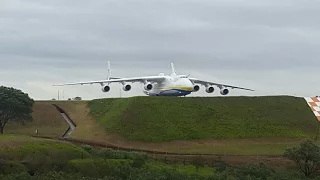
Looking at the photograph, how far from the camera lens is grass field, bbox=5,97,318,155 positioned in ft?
172

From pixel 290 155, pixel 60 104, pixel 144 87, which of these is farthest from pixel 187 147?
pixel 60 104

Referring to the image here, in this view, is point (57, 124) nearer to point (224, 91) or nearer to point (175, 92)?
point (175, 92)

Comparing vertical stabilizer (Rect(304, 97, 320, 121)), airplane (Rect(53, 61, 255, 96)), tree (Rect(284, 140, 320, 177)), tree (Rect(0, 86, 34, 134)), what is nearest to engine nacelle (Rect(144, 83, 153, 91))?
airplane (Rect(53, 61, 255, 96))

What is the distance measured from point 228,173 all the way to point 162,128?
65.2 ft

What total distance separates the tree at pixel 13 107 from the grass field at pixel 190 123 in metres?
1.41

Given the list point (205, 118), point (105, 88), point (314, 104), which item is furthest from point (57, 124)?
point (314, 104)

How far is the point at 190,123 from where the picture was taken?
57.3 metres

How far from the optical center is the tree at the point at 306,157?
38.3m

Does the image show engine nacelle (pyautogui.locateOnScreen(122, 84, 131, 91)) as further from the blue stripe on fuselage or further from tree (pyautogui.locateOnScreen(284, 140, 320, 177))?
tree (pyautogui.locateOnScreen(284, 140, 320, 177))

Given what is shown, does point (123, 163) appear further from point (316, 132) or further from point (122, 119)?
point (316, 132)

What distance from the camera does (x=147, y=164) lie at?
3803cm

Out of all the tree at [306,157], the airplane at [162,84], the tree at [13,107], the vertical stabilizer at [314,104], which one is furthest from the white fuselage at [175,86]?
the tree at [306,157]

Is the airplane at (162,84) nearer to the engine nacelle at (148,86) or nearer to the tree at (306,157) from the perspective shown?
the engine nacelle at (148,86)

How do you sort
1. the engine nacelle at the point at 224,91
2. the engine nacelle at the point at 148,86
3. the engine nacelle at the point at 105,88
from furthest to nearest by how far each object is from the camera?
the engine nacelle at the point at 224,91 → the engine nacelle at the point at 148,86 → the engine nacelle at the point at 105,88
